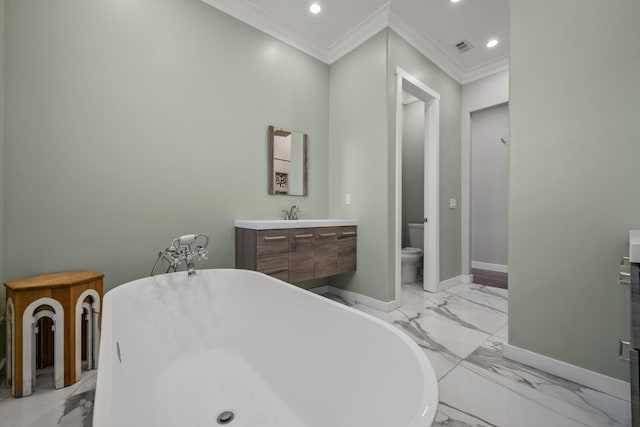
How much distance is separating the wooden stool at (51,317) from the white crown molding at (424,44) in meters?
3.11

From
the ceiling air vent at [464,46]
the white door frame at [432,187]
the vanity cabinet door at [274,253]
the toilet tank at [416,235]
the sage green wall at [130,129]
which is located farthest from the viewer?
the toilet tank at [416,235]

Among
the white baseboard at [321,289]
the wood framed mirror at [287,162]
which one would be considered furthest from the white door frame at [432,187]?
the wood framed mirror at [287,162]

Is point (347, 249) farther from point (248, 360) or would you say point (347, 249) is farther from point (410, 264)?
point (248, 360)

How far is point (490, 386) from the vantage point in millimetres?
1376

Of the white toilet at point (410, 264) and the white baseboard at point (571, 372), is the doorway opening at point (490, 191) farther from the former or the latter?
the white baseboard at point (571, 372)

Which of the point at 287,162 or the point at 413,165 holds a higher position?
the point at 413,165

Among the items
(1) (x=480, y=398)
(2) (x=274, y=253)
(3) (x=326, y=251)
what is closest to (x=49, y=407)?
(2) (x=274, y=253)

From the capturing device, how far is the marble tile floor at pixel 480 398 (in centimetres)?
115

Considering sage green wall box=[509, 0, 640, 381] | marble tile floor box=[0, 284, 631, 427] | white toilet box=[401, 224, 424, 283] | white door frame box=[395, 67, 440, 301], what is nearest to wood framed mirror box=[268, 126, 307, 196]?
white door frame box=[395, 67, 440, 301]

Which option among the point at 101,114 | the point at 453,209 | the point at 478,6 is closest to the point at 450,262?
the point at 453,209

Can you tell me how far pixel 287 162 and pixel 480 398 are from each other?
2.29 meters

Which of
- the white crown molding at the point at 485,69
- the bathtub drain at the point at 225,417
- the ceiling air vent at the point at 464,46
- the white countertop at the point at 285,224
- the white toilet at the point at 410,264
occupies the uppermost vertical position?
the ceiling air vent at the point at 464,46

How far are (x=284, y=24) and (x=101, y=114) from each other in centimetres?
179

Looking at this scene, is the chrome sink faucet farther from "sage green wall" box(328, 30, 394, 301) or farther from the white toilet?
the white toilet
